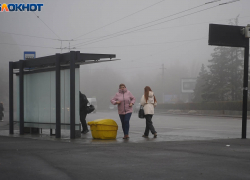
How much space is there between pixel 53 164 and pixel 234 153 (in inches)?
147

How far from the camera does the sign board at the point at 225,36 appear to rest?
12.6 m

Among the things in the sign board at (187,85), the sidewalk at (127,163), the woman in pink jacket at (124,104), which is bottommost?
the sidewalk at (127,163)

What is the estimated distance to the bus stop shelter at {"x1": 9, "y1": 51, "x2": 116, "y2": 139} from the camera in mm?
13303

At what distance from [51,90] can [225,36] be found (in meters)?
6.05

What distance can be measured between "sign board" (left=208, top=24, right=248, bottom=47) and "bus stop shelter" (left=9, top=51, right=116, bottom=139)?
3.05 m

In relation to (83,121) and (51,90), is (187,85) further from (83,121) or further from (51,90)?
(51,90)

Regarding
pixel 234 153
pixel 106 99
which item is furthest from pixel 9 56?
pixel 234 153

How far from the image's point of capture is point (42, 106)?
15375 millimetres

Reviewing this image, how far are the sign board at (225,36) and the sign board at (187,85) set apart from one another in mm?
74812

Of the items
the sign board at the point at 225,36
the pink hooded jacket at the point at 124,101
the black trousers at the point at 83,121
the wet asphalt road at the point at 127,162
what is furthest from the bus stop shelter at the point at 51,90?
the wet asphalt road at the point at 127,162

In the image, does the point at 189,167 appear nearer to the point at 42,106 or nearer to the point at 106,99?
the point at 42,106

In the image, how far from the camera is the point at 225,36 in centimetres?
1270

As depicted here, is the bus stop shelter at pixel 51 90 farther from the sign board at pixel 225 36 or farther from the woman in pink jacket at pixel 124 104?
the sign board at pixel 225 36

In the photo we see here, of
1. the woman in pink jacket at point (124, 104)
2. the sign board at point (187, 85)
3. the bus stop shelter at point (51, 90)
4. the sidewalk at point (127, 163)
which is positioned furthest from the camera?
the sign board at point (187, 85)
